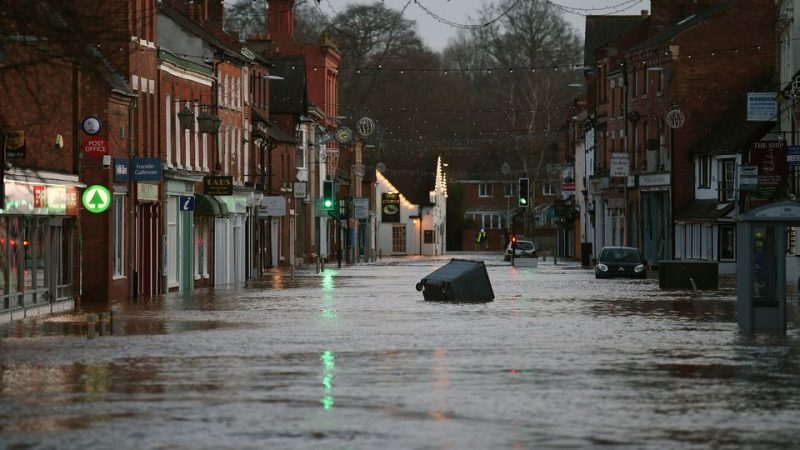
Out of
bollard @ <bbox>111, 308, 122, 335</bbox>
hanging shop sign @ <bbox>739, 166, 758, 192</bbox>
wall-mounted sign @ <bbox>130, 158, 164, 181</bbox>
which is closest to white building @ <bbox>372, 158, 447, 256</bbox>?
hanging shop sign @ <bbox>739, 166, 758, 192</bbox>

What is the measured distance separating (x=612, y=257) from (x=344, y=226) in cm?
5703

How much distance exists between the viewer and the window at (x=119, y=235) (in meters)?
48.2

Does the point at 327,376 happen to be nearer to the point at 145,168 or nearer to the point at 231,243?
the point at 145,168

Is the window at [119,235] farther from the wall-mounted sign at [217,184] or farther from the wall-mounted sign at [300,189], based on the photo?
the wall-mounted sign at [300,189]

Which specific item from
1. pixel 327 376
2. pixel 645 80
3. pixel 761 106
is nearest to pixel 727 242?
pixel 645 80

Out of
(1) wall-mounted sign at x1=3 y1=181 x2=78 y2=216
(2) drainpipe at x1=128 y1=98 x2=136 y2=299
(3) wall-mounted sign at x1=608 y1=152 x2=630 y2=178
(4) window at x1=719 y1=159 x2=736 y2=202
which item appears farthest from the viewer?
(3) wall-mounted sign at x1=608 y1=152 x2=630 y2=178

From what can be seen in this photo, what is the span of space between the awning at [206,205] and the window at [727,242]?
81.4 feet

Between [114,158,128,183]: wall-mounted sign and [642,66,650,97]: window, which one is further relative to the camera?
[642,66,650,97]: window

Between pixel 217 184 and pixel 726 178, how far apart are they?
1043 inches

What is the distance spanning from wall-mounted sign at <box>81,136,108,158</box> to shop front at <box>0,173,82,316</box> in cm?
90

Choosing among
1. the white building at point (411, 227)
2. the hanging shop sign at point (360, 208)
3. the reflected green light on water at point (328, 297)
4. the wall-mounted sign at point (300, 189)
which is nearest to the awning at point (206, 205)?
the reflected green light on water at point (328, 297)

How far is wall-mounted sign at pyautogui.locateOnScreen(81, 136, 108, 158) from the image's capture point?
44219 millimetres

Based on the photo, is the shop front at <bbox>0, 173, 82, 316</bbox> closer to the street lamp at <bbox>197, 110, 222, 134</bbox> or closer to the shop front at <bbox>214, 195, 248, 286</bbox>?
the street lamp at <bbox>197, 110, 222, 134</bbox>

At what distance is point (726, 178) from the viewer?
259 feet
